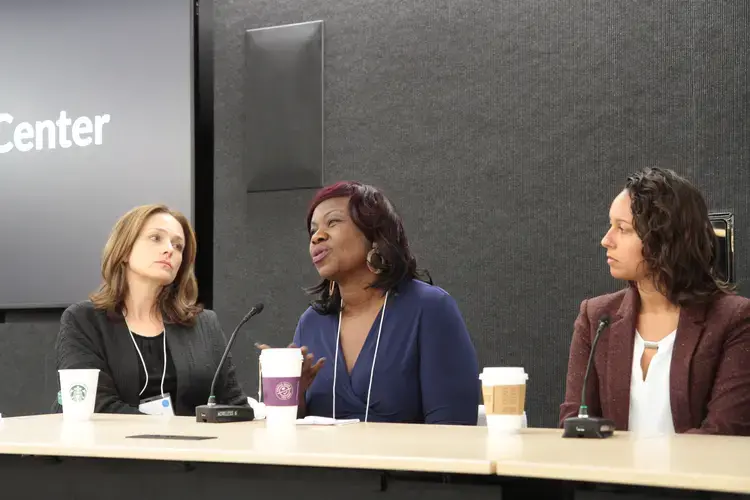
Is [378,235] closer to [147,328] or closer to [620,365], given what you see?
[620,365]

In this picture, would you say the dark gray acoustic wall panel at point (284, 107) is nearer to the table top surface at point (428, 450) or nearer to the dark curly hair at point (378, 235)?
the dark curly hair at point (378, 235)

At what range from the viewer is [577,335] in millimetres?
2615

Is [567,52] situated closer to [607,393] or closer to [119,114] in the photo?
[607,393]

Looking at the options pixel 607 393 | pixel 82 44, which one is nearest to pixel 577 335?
pixel 607 393

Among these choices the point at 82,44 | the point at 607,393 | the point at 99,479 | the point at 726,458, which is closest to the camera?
the point at 726,458

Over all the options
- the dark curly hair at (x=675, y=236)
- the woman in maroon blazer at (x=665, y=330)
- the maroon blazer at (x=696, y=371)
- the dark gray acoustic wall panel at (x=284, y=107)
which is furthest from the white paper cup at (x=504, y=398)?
the dark gray acoustic wall panel at (x=284, y=107)

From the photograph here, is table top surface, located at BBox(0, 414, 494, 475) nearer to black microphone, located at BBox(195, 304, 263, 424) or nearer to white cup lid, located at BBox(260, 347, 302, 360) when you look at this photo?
black microphone, located at BBox(195, 304, 263, 424)

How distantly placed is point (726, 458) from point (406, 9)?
2834 millimetres

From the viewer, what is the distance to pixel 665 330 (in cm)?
250

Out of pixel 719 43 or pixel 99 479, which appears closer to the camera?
pixel 99 479

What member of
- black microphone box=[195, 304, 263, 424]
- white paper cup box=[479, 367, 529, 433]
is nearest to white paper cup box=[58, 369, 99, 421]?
black microphone box=[195, 304, 263, 424]

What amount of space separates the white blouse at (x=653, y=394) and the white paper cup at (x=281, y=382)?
935mm

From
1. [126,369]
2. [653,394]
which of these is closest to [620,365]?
[653,394]

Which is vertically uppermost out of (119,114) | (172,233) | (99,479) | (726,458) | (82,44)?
(82,44)
